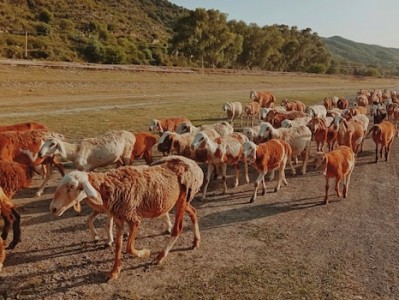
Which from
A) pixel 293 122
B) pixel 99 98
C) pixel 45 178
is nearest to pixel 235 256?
pixel 45 178

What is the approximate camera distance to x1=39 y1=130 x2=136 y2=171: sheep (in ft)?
33.5

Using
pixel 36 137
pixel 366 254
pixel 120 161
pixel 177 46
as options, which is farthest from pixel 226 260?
pixel 177 46

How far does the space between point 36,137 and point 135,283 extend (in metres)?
5.86

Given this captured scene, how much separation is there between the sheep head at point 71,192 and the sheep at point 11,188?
1.67 meters

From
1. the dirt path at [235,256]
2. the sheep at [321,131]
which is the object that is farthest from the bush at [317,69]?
the dirt path at [235,256]

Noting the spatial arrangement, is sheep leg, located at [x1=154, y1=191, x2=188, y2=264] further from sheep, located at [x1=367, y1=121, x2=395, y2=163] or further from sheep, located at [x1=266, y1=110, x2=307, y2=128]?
sheep, located at [x1=266, y1=110, x2=307, y2=128]

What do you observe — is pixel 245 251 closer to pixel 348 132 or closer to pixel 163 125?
pixel 348 132

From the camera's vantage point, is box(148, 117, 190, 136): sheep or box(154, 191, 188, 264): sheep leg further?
box(148, 117, 190, 136): sheep

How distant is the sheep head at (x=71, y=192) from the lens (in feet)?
20.7

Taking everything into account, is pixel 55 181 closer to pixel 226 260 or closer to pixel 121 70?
pixel 226 260

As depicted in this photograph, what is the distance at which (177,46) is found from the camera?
73.9 metres

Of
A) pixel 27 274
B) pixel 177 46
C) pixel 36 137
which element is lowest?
pixel 27 274

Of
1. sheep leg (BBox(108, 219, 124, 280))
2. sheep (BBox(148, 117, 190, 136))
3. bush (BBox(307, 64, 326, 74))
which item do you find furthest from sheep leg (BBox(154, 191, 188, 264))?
bush (BBox(307, 64, 326, 74))

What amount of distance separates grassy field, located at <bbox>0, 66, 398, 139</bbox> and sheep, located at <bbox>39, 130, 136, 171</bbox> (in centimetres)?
666
